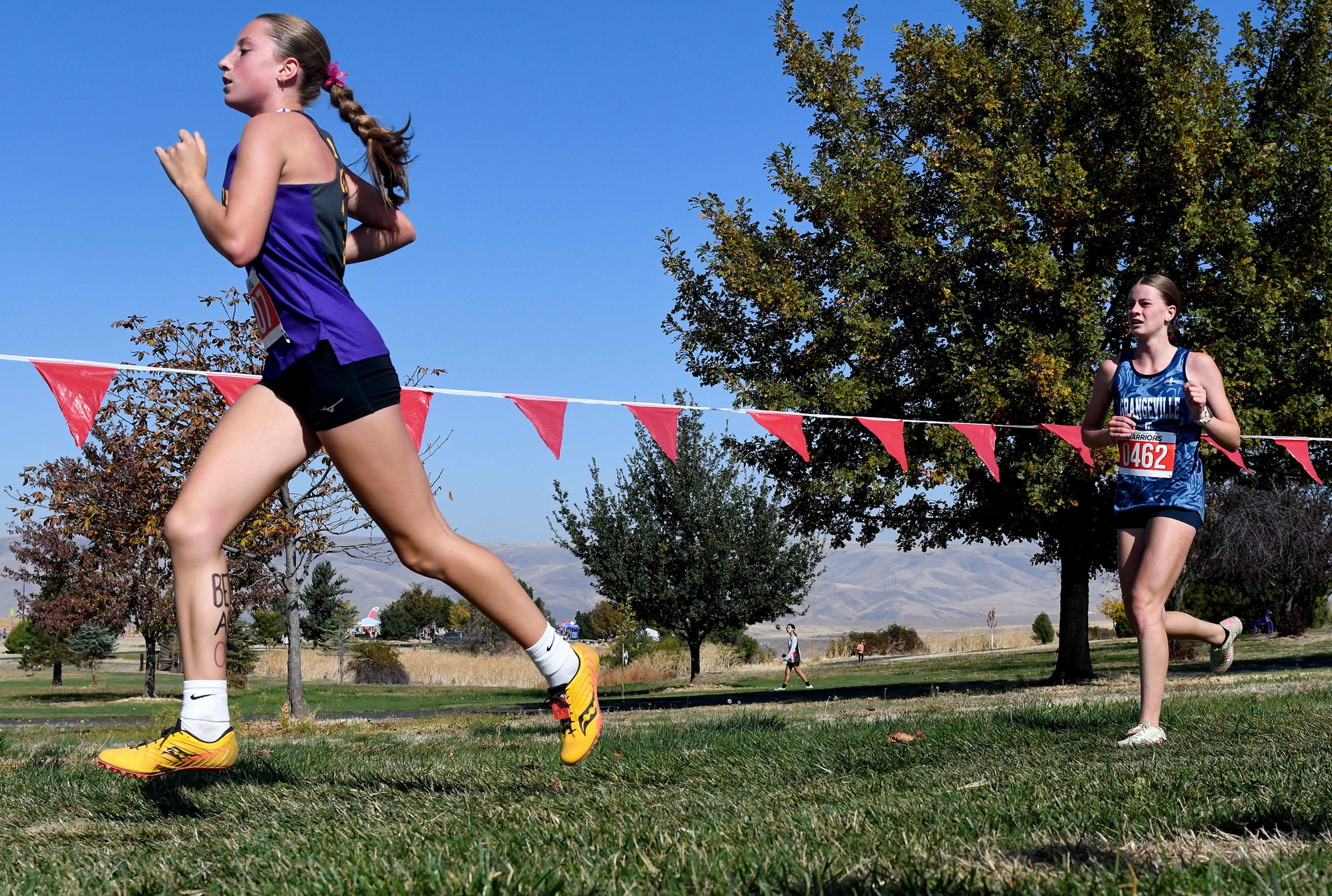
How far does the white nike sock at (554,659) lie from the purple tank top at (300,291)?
100 cm

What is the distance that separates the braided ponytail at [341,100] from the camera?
3143mm

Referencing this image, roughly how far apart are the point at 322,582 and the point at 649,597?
81.3 feet

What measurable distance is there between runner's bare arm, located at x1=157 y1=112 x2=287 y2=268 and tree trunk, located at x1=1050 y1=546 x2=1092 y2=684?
50.5ft

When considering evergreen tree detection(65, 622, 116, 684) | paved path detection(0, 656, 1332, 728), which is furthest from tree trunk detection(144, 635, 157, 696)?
paved path detection(0, 656, 1332, 728)

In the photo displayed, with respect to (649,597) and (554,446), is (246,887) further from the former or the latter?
(649,597)

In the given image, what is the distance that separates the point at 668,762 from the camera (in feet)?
13.3

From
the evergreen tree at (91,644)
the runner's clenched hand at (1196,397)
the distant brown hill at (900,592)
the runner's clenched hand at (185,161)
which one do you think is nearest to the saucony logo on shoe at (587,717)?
the runner's clenched hand at (185,161)

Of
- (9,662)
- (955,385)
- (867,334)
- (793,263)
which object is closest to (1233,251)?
(955,385)

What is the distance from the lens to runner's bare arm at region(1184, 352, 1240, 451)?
4.62 m

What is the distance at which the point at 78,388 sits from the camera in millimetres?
5984

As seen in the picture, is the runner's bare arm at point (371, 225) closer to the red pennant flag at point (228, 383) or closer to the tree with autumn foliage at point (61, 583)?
the red pennant flag at point (228, 383)

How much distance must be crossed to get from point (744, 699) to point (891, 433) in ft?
33.4

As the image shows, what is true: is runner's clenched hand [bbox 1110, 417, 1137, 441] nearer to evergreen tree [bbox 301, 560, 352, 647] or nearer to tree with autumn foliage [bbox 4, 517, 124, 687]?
tree with autumn foliage [bbox 4, 517, 124, 687]

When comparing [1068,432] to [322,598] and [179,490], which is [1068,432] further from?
[322,598]
